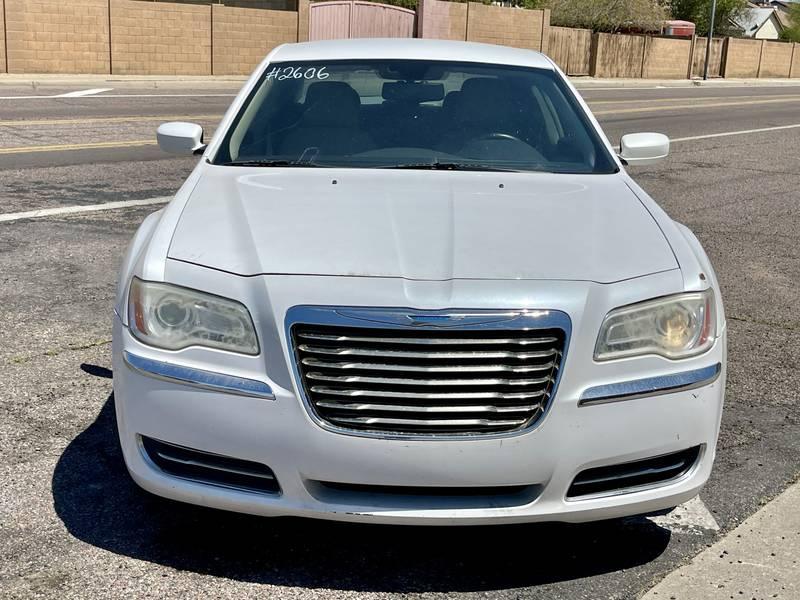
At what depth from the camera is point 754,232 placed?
9.49 metres

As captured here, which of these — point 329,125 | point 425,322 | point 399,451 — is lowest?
point 399,451

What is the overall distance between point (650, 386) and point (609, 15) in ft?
175

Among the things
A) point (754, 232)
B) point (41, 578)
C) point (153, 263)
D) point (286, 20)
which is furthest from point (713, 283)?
point (286, 20)

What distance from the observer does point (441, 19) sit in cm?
4009

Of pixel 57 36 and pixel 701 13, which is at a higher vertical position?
pixel 57 36

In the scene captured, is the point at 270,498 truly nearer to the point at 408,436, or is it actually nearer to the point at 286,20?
the point at 408,436

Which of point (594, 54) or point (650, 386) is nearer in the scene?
point (650, 386)

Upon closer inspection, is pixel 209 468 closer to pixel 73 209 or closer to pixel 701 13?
pixel 73 209

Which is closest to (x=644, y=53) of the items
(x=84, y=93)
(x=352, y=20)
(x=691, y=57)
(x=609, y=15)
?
(x=609, y=15)

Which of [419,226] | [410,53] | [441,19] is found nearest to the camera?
[419,226]

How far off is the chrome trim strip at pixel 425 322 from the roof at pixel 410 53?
249 cm

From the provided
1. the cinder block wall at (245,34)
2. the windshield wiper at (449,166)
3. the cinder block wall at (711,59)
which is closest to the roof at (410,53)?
the windshield wiper at (449,166)

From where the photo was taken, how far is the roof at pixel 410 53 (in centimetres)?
517

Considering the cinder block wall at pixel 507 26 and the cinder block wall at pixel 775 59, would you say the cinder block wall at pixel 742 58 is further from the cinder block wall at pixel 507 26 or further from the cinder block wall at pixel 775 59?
the cinder block wall at pixel 507 26
